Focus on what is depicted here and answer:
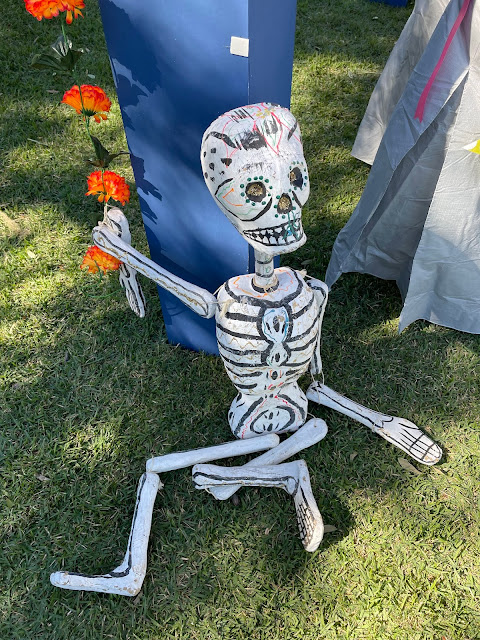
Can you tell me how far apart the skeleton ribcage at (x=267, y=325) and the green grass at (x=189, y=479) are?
54cm

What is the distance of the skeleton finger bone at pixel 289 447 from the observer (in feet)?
6.65

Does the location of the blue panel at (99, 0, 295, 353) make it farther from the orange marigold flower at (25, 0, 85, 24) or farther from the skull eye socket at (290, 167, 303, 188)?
the skull eye socket at (290, 167, 303, 188)

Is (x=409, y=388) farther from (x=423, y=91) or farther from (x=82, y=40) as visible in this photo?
(x=82, y=40)

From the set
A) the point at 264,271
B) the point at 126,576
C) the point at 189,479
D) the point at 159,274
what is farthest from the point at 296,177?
the point at 126,576

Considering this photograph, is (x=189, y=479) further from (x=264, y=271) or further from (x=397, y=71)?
(x=397, y=71)

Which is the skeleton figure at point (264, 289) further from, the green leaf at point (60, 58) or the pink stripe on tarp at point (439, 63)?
the pink stripe on tarp at point (439, 63)

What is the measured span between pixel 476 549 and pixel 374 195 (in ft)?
5.01

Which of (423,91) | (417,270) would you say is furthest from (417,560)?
(423,91)

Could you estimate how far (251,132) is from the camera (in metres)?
1.46

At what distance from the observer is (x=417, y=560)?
195 cm

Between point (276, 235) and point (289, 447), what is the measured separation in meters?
0.90

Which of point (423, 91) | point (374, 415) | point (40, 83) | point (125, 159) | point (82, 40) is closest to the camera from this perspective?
point (423, 91)

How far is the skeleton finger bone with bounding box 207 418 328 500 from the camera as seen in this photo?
2027 millimetres

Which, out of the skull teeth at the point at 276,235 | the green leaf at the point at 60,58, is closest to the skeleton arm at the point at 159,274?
the skull teeth at the point at 276,235
